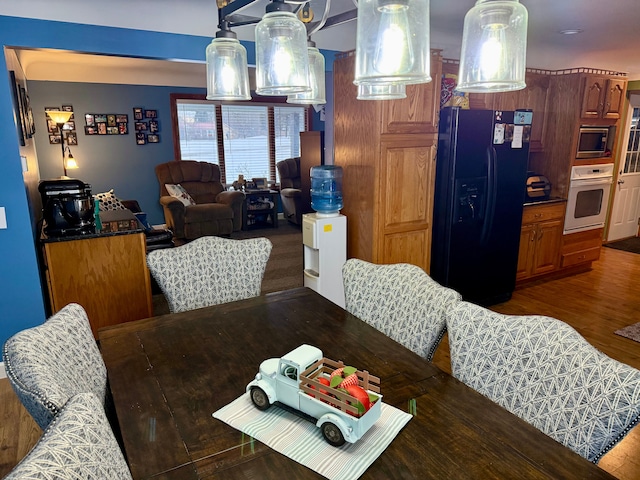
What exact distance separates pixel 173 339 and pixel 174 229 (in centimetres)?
478

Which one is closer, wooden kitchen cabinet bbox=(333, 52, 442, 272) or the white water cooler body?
wooden kitchen cabinet bbox=(333, 52, 442, 272)

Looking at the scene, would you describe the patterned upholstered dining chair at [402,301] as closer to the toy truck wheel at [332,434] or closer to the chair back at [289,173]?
the toy truck wheel at [332,434]

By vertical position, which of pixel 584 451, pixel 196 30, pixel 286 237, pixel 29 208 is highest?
pixel 196 30

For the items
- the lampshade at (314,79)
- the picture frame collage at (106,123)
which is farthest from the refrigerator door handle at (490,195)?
the picture frame collage at (106,123)

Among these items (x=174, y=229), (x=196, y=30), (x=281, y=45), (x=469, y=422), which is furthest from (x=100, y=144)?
(x=469, y=422)

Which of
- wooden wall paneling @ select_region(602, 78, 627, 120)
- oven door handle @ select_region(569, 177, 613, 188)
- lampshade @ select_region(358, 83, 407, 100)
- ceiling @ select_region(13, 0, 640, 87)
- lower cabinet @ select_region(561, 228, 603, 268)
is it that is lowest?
lower cabinet @ select_region(561, 228, 603, 268)

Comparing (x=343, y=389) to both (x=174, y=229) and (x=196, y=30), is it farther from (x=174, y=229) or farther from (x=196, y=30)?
(x=174, y=229)

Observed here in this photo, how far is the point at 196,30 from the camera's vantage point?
3014mm

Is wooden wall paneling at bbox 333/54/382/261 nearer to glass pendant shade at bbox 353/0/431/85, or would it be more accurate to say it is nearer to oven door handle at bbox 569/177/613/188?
glass pendant shade at bbox 353/0/431/85

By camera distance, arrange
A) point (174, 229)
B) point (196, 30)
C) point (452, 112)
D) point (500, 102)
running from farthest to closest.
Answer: point (174, 229)
point (500, 102)
point (452, 112)
point (196, 30)

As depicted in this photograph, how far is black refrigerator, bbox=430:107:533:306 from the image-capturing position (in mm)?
3377

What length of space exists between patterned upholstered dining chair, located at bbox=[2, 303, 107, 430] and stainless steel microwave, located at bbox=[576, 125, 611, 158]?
467cm

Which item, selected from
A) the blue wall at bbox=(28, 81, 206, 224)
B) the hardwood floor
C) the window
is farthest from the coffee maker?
the window

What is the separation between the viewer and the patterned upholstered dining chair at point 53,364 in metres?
1.04
